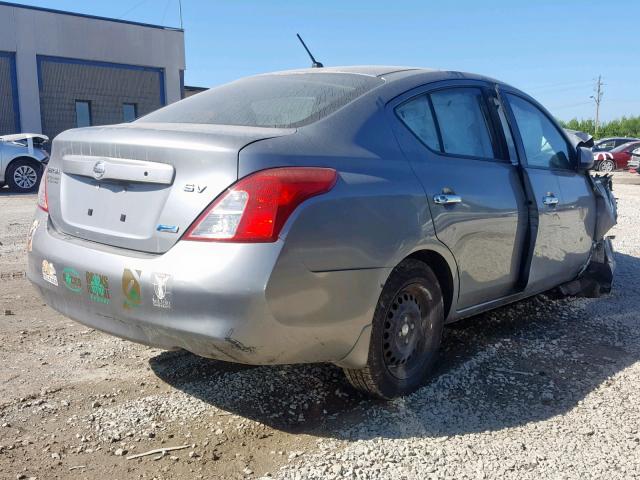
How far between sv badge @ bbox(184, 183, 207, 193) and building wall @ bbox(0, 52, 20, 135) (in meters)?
25.8

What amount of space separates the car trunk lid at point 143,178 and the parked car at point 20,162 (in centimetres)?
1222

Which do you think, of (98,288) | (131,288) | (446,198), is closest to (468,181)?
(446,198)

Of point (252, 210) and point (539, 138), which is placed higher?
point (539, 138)

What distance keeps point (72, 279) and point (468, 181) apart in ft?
6.83

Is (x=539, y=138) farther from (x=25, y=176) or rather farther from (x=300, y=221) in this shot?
(x=25, y=176)

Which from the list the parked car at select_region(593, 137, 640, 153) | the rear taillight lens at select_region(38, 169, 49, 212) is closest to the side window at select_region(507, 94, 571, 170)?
the rear taillight lens at select_region(38, 169, 49, 212)

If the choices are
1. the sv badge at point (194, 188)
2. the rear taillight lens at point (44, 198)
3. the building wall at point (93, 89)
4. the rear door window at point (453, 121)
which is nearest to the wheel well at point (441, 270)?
the rear door window at point (453, 121)

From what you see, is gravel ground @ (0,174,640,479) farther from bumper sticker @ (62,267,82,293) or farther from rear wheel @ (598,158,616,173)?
rear wheel @ (598,158,616,173)

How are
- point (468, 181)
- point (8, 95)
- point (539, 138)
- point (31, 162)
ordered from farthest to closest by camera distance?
1. point (8, 95)
2. point (31, 162)
3. point (539, 138)
4. point (468, 181)

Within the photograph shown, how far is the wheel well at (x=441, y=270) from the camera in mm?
3217

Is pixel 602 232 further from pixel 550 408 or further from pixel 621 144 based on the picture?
pixel 621 144

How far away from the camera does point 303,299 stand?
254 centimetres

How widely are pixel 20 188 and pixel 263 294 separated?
13447 mm

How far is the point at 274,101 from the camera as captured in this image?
3293 mm
